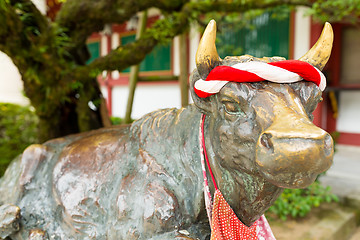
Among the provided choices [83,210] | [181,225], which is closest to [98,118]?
[83,210]

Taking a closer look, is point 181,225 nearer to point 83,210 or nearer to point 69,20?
point 83,210

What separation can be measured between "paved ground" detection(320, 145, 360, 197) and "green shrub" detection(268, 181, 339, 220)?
1.33ft

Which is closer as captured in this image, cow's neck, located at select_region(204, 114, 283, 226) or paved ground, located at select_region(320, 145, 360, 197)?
cow's neck, located at select_region(204, 114, 283, 226)

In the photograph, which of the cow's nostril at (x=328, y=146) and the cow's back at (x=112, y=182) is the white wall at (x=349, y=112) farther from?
the cow's nostril at (x=328, y=146)

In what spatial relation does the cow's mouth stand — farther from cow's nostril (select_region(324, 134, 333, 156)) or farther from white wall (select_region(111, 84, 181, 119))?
white wall (select_region(111, 84, 181, 119))

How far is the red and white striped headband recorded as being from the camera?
100 cm

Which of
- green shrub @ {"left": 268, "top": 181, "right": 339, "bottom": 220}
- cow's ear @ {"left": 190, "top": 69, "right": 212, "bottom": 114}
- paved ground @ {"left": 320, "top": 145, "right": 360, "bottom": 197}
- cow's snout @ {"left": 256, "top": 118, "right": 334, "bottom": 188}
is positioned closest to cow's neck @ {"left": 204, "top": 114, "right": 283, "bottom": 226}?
cow's ear @ {"left": 190, "top": 69, "right": 212, "bottom": 114}

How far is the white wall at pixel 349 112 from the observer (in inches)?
255

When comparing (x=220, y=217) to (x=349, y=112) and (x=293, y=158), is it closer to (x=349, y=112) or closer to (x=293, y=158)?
(x=293, y=158)

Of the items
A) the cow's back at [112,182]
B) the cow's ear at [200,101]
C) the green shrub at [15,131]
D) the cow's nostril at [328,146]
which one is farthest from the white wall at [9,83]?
the cow's nostril at [328,146]

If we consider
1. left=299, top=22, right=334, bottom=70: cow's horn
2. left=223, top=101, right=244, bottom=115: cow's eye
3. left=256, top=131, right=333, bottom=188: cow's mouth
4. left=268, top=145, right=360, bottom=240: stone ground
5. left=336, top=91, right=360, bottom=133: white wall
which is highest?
left=299, top=22, right=334, bottom=70: cow's horn

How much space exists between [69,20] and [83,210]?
1.78 m

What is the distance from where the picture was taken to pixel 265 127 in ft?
3.16

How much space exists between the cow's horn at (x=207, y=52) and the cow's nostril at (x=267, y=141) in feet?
1.06
